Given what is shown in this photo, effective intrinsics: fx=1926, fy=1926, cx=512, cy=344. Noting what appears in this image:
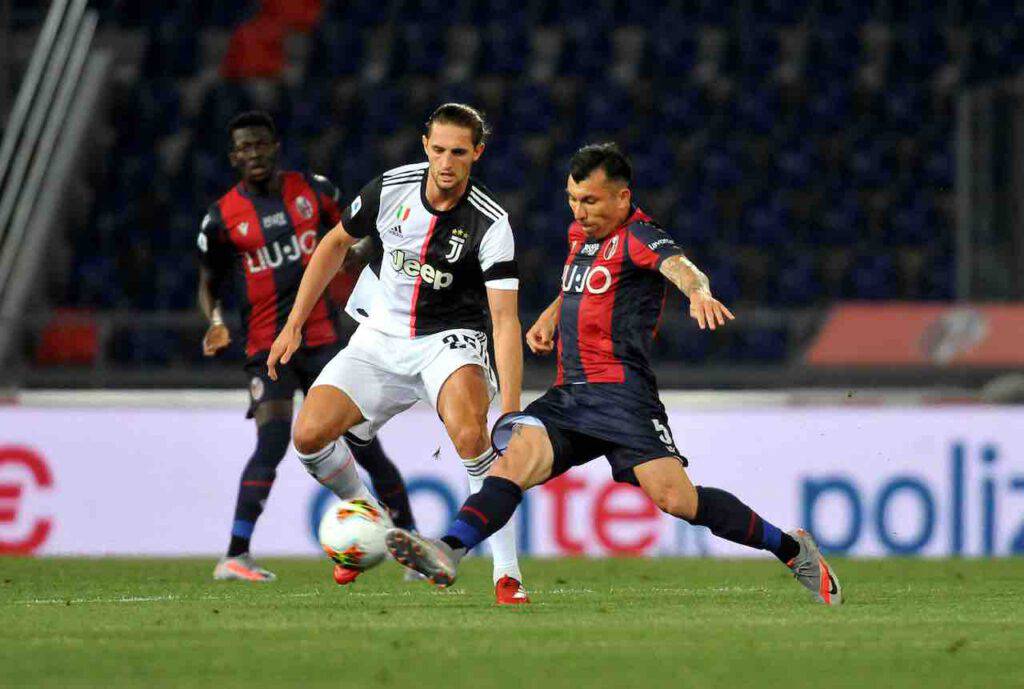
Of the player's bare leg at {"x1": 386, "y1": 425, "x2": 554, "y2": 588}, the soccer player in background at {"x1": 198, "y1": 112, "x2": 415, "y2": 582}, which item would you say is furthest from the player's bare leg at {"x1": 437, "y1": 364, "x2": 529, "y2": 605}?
the soccer player in background at {"x1": 198, "y1": 112, "x2": 415, "y2": 582}

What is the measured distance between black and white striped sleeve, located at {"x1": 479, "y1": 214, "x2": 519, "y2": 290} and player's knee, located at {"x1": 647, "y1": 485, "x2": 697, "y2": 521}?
89 cm

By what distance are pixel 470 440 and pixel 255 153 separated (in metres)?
2.27

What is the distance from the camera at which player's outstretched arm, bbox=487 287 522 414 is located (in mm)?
6590

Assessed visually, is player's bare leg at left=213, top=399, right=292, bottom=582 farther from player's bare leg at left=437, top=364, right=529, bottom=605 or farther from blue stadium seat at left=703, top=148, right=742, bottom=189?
blue stadium seat at left=703, top=148, right=742, bottom=189

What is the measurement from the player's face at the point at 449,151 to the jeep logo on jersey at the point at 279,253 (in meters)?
1.94

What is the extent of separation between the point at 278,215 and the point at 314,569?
181 centimetres

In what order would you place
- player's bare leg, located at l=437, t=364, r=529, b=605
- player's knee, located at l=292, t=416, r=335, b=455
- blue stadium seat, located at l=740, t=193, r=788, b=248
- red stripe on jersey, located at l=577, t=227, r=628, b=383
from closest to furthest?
red stripe on jersey, located at l=577, t=227, r=628, b=383 < player's bare leg, located at l=437, t=364, r=529, b=605 < player's knee, located at l=292, t=416, r=335, b=455 < blue stadium seat, located at l=740, t=193, r=788, b=248

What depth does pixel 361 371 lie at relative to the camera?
23.5 ft

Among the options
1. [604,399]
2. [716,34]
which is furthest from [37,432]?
[716,34]

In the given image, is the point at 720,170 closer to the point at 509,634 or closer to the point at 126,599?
the point at 126,599

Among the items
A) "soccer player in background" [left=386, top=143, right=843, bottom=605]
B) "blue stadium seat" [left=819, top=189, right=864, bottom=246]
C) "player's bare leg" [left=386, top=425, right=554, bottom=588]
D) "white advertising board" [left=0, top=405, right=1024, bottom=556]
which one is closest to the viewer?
"player's bare leg" [left=386, top=425, right=554, bottom=588]

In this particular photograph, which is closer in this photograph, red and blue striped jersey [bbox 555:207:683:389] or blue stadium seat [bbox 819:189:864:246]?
red and blue striped jersey [bbox 555:207:683:389]

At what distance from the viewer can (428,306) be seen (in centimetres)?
718

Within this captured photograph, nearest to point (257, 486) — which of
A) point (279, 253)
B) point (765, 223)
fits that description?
point (279, 253)
